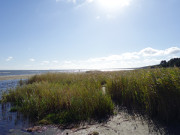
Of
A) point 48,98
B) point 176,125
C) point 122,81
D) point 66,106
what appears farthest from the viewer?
point 122,81

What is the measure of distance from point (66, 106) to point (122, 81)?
3090 mm

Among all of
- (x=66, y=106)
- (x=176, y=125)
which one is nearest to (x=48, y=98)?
(x=66, y=106)

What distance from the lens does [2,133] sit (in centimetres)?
329

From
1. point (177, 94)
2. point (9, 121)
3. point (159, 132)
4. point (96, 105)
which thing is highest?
point (177, 94)

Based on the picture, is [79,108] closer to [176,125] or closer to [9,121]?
[9,121]

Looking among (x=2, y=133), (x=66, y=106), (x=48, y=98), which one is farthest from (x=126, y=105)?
(x=2, y=133)

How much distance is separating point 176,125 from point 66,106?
388 centimetres

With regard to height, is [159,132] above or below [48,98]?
below

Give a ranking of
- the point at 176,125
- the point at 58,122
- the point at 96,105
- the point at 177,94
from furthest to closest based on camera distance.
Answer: the point at 96,105
the point at 58,122
the point at 177,94
the point at 176,125

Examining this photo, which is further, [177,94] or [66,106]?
[66,106]

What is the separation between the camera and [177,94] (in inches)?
127

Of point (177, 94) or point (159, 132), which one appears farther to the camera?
point (177, 94)

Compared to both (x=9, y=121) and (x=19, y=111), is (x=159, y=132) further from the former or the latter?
(x=19, y=111)

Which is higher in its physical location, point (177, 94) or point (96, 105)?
point (177, 94)
